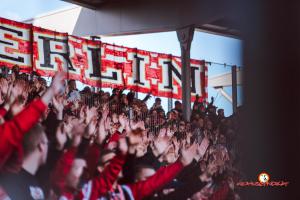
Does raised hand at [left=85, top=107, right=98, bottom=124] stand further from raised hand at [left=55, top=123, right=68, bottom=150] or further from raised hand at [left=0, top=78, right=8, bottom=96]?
raised hand at [left=0, top=78, right=8, bottom=96]

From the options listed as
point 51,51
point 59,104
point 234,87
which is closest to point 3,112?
point 59,104

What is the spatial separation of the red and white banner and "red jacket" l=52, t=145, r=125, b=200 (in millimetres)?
388

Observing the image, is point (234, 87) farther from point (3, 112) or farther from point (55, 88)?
point (3, 112)

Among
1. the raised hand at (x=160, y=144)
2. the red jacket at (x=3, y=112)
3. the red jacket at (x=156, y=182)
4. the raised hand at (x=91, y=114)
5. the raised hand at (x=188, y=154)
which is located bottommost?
the red jacket at (x=156, y=182)

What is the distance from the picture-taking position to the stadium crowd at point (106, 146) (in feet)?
8.51

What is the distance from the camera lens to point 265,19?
3555 millimetres

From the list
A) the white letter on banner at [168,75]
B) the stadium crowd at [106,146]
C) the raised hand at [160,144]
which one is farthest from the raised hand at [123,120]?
the white letter on banner at [168,75]

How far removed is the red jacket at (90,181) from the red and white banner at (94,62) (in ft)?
1.27

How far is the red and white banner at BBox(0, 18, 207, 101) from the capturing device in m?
2.75

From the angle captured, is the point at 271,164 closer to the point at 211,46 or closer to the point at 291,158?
the point at 291,158

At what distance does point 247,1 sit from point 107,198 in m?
1.43

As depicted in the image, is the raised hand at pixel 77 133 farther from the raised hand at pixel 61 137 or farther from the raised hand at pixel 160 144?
the raised hand at pixel 160 144

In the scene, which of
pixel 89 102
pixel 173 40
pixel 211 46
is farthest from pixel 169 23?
pixel 89 102

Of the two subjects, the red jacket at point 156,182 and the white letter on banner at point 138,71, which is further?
the white letter on banner at point 138,71
